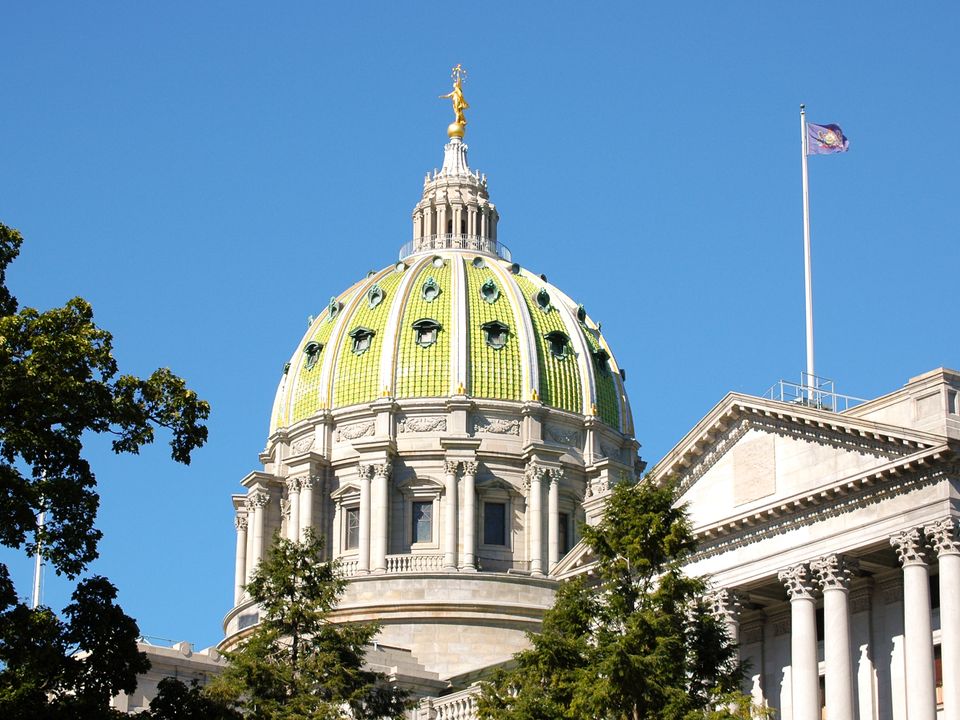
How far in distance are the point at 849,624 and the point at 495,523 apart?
47886 mm

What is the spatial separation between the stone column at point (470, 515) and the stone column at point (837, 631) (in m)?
44.3

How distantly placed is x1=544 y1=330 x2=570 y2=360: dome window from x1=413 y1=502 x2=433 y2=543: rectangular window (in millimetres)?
12695

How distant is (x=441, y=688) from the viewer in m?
88.9

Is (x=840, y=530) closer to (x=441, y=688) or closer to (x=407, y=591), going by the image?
(x=441, y=688)

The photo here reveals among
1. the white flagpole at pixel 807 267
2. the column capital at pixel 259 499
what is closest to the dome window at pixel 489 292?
the column capital at pixel 259 499

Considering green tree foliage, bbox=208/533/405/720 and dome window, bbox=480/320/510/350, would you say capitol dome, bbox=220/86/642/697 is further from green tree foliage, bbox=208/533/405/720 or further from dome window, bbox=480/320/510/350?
green tree foliage, bbox=208/533/405/720

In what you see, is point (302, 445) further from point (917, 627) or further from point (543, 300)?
point (917, 627)

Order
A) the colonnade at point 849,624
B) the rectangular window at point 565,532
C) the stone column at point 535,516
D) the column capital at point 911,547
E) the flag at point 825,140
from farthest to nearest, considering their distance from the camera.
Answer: the rectangular window at point 565,532
the stone column at point 535,516
the flag at point 825,140
the column capital at point 911,547
the colonnade at point 849,624

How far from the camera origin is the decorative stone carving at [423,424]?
372 feet

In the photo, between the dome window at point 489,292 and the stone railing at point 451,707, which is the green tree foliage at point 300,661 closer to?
the stone railing at point 451,707

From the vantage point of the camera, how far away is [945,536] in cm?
6088

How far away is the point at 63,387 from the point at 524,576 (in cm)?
6441

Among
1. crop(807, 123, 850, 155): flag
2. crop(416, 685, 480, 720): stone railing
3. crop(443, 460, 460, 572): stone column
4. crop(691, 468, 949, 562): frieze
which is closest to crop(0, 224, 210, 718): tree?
crop(691, 468, 949, 562): frieze

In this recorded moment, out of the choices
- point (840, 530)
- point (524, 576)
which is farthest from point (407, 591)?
point (840, 530)
